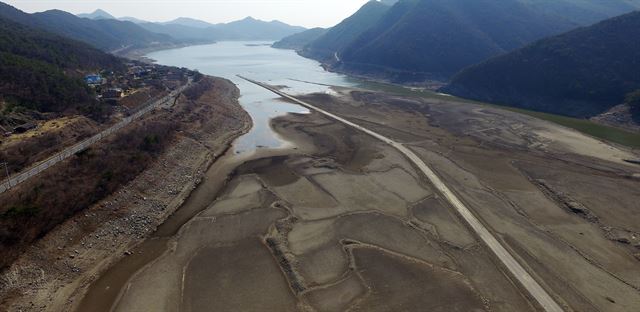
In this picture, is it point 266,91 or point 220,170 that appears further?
point 266,91

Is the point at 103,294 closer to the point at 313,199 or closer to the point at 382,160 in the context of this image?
the point at 313,199

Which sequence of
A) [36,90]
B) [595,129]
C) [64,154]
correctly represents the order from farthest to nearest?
[595,129] → [36,90] → [64,154]

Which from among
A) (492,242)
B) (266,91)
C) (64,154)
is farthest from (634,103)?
(64,154)

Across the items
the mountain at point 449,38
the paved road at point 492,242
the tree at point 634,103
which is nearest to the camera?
the paved road at point 492,242

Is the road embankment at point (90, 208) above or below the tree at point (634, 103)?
below

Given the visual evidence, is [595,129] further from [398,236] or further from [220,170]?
[220,170]

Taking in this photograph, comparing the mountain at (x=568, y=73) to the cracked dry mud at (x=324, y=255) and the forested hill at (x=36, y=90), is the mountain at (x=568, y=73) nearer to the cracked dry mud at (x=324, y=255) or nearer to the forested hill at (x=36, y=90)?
the cracked dry mud at (x=324, y=255)

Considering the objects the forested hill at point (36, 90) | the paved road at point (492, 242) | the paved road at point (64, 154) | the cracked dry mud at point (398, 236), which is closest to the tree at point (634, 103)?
the cracked dry mud at point (398, 236)

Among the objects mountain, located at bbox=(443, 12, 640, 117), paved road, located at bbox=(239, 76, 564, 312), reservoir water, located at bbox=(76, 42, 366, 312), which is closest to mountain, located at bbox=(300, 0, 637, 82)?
reservoir water, located at bbox=(76, 42, 366, 312)

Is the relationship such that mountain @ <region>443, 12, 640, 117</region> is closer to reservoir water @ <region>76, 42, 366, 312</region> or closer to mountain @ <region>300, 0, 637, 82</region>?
mountain @ <region>300, 0, 637, 82</region>
